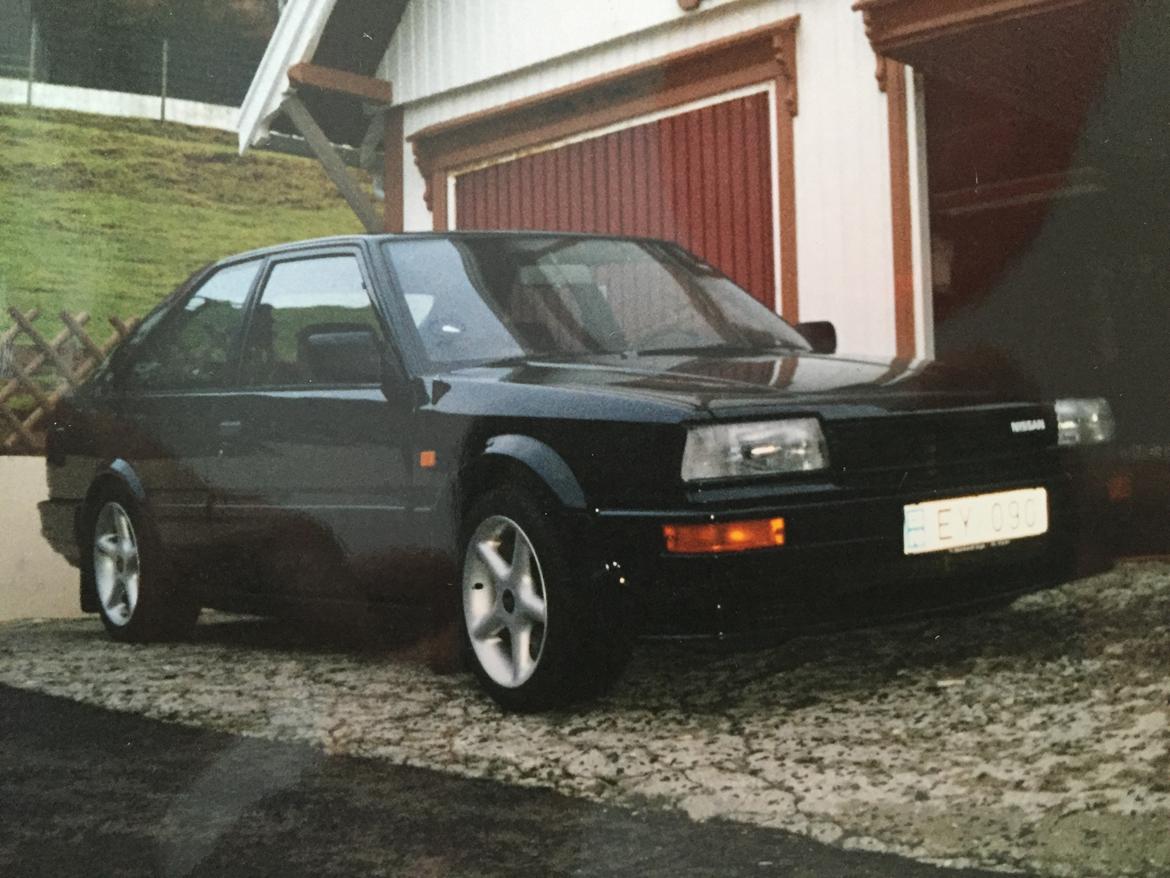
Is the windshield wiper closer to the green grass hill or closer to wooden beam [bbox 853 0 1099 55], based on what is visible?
wooden beam [bbox 853 0 1099 55]

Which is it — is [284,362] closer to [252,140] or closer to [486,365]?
[486,365]

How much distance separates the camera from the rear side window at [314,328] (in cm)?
516

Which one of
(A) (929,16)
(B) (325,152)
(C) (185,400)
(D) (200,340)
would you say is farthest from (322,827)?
(B) (325,152)

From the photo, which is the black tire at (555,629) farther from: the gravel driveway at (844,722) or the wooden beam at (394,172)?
the wooden beam at (394,172)

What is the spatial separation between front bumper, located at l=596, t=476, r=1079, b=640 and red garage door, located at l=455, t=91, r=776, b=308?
4.45m

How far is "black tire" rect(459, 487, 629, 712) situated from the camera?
4.44 m

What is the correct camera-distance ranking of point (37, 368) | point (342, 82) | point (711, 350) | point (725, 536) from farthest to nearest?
point (37, 368)
point (342, 82)
point (711, 350)
point (725, 536)

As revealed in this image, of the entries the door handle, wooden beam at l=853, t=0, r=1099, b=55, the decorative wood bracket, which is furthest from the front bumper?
the decorative wood bracket

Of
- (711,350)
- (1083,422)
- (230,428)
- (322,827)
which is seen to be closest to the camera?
(322,827)

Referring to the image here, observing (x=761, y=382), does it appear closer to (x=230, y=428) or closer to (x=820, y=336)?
(x=820, y=336)

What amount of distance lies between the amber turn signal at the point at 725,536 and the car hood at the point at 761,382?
288 millimetres

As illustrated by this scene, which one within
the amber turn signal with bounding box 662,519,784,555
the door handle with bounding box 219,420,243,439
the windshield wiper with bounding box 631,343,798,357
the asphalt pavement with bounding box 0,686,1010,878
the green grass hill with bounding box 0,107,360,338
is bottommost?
the asphalt pavement with bounding box 0,686,1010,878

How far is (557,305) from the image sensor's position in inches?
216

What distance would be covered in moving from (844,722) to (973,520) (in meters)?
0.69
